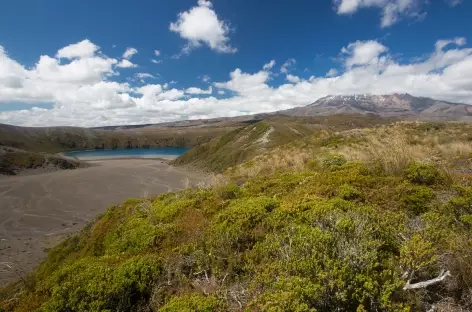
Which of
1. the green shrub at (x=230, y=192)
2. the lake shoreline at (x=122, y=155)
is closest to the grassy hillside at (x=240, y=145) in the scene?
the lake shoreline at (x=122, y=155)

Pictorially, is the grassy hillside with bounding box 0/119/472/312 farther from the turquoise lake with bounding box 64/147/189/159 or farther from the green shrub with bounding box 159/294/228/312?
the turquoise lake with bounding box 64/147/189/159

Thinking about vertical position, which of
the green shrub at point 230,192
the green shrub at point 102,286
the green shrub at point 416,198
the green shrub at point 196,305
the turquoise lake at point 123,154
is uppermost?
the green shrub at point 416,198

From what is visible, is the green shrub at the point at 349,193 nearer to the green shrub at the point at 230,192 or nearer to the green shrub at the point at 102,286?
the green shrub at the point at 230,192

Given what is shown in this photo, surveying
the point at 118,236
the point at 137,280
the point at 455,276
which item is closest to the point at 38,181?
the point at 118,236

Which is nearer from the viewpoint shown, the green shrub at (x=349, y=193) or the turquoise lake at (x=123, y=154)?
the green shrub at (x=349, y=193)

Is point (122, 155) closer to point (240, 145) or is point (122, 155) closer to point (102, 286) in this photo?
point (240, 145)

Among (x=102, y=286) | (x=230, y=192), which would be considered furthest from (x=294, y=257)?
(x=230, y=192)
